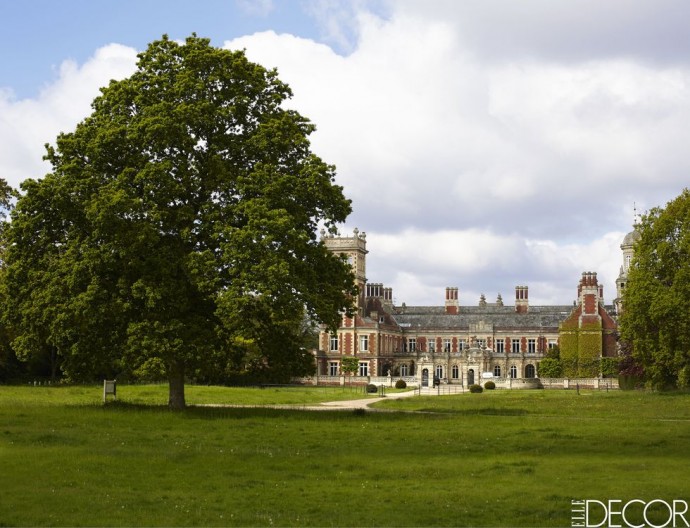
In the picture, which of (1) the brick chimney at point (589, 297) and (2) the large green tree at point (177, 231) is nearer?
(2) the large green tree at point (177, 231)

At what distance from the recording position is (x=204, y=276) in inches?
1230

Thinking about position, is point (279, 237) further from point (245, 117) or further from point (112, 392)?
point (112, 392)

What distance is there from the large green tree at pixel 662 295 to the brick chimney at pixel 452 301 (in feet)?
212

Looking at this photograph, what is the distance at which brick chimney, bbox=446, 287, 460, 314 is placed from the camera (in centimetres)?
11888

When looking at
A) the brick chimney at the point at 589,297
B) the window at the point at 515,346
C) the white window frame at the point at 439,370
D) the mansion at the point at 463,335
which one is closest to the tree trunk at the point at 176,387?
the mansion at the point at 463,335

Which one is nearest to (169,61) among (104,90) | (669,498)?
(104,90)

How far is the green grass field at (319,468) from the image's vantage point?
14391 millimetres

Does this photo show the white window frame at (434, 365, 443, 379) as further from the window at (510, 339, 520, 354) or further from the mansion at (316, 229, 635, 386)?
the window at (510, 339, 520, 354)

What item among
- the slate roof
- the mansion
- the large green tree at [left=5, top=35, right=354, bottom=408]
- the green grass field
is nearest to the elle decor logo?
the green grass field

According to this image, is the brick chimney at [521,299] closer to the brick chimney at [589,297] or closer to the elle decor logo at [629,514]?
the brick chimney at [589,297]

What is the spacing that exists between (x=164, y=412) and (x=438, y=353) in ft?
269

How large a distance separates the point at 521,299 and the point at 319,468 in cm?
10043

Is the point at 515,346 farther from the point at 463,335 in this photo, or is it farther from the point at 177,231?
the point at 177,231

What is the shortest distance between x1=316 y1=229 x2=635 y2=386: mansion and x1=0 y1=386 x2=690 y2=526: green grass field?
221 feet
